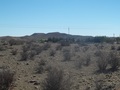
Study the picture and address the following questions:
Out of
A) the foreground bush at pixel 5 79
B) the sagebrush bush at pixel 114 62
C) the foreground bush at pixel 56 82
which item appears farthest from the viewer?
the sagebrush bush at pixel 114 62

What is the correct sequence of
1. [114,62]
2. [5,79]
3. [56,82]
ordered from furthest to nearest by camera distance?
[114,62]
[5,79]
[56,82]

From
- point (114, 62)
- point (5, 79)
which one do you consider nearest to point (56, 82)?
point (5, 79)

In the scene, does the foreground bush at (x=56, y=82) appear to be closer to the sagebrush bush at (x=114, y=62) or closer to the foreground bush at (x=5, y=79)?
the foreground bush at (x=5, y=79)

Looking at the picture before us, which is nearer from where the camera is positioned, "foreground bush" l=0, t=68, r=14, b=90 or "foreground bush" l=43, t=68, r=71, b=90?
"foreground bush" l=43, t=68, r=71, b=90

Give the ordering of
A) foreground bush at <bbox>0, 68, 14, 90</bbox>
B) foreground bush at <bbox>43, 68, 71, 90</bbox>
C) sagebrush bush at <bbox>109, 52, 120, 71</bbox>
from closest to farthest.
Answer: foreground bush at <bbox>43, 68, 71, 90</bbox> < foreground bush at <bbox>0, 68, 14, 90</bbox> < sagebrush bush at <bbox>109, 52, 120, 71</bbox>

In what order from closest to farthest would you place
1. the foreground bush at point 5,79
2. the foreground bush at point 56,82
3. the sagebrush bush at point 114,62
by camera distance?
the foreground bush at point 56,82 → the foreground bush at point 5,79 → the sagebrush bush at point 114,62

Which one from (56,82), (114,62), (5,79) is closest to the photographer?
(56,82)

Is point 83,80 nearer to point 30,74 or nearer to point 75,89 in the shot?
point 75,89

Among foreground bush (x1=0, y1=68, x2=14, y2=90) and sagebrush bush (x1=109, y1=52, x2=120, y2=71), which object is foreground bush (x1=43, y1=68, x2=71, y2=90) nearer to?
foreground bush (x1=0, y1=68, x2=14, y2=90)

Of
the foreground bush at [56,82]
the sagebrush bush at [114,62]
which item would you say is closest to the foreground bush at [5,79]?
the foreground bush at [56,82]

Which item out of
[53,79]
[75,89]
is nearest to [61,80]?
[53,79]

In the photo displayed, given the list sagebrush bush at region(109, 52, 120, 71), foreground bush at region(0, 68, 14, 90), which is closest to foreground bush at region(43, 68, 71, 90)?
foreground bush at region(0, 68, 14, 90)

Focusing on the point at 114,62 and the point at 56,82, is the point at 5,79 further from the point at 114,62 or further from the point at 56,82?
the point at 114,62

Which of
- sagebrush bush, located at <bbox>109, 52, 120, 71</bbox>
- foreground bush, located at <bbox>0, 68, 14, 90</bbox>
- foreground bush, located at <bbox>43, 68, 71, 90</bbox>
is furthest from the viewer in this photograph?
sagebrush bush, located at <bbox>109, 52, 120, 71</bbox>
